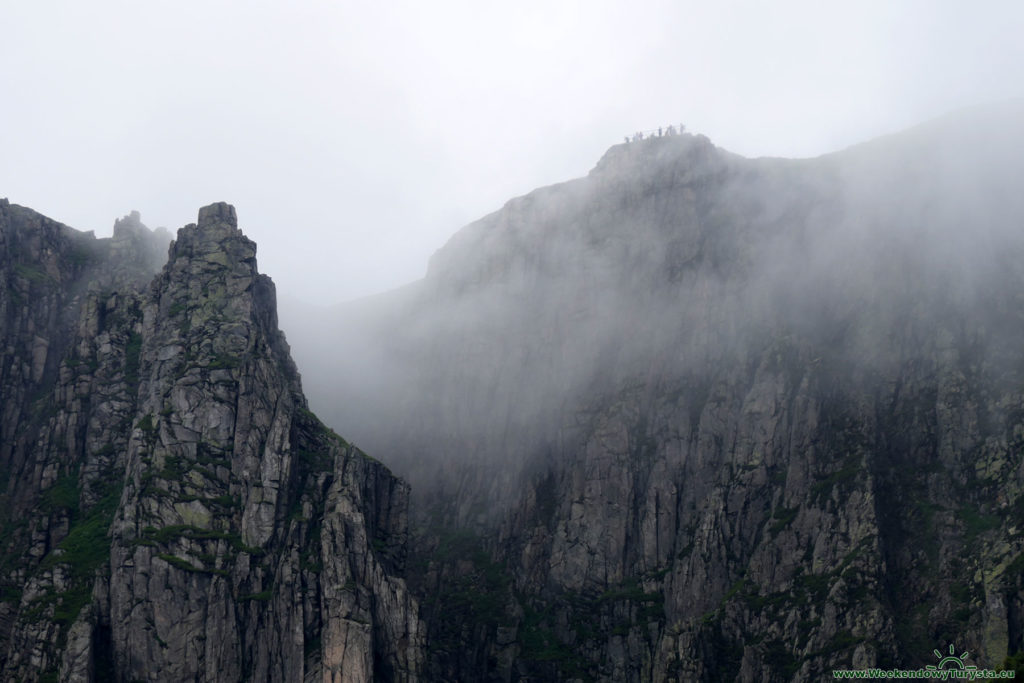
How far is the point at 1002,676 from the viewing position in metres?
146
